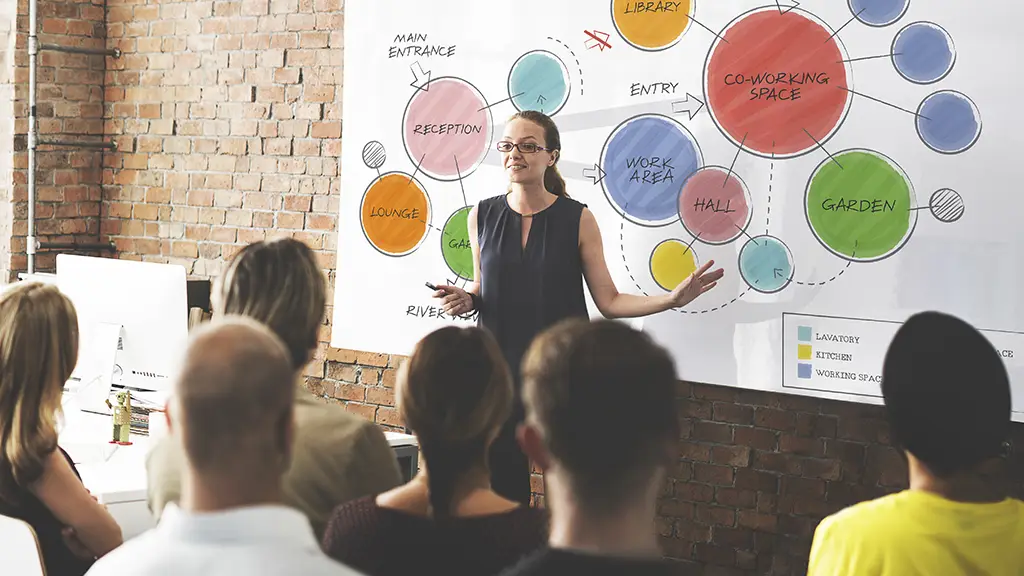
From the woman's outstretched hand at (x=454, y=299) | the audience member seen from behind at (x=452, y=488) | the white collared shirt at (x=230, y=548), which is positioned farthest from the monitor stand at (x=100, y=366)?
the white collared shirt at (x=230, y=548)

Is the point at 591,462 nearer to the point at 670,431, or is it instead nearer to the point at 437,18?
the point at 670,431

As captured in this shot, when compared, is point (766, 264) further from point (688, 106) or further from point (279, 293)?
point (279, 293)

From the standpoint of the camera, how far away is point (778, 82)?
3574 mm

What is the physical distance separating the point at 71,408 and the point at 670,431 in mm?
2835

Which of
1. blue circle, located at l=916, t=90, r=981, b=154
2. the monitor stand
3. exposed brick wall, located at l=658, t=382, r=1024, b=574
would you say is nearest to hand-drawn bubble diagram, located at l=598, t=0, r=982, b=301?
blue circle, located at l=916, t=90, r=981, b=154

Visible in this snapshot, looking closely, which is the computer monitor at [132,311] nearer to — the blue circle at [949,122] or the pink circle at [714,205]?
the pink circle at [714,205]

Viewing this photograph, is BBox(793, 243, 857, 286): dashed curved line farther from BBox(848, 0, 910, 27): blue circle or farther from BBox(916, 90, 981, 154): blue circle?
BBox(848, 0, 910, 27): blue circle

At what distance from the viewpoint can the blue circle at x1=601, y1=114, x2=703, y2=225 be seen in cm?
377

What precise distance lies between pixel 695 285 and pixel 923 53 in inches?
36.8

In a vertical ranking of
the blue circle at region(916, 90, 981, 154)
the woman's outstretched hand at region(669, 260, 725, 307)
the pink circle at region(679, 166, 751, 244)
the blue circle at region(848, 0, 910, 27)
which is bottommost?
the woman's outstretched hand at region(669, 260, 725, 307)

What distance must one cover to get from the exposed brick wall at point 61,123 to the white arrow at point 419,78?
191 cm

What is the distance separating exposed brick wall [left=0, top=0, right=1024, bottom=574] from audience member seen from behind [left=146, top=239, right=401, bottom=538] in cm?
189

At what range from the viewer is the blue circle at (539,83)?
4039mm

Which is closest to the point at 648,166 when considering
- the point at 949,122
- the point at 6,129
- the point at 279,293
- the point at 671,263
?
the point at 671,263
